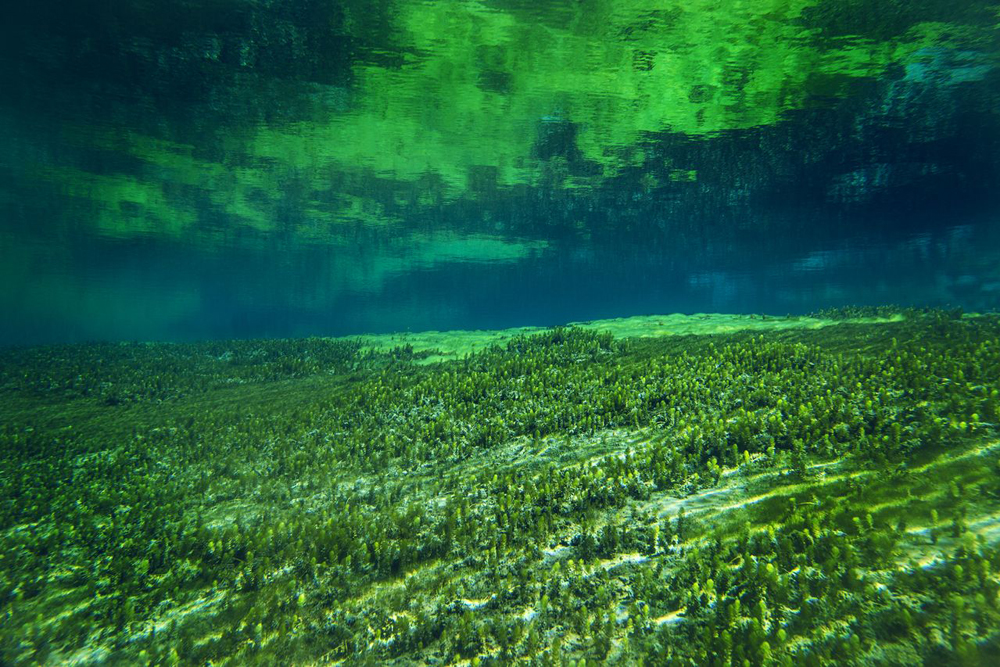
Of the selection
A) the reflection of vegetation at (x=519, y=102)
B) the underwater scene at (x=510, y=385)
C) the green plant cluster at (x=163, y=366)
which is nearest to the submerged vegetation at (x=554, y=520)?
the underwater scene at (x=510, y=385)

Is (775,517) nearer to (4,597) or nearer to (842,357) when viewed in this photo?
(842,357)

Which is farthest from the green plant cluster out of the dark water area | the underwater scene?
the dark water area

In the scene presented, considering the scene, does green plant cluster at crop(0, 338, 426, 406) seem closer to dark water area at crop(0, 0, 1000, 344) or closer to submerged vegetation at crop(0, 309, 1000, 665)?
submerged vegetation at crop(0, 309, 1000, 665)

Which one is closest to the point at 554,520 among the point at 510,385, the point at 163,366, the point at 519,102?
the point at 510,385

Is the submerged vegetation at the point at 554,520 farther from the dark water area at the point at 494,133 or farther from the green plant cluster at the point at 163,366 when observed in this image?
the dark water area at the point at 494,133

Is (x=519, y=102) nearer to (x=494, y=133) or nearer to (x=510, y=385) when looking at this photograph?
(x=494, y=133)
